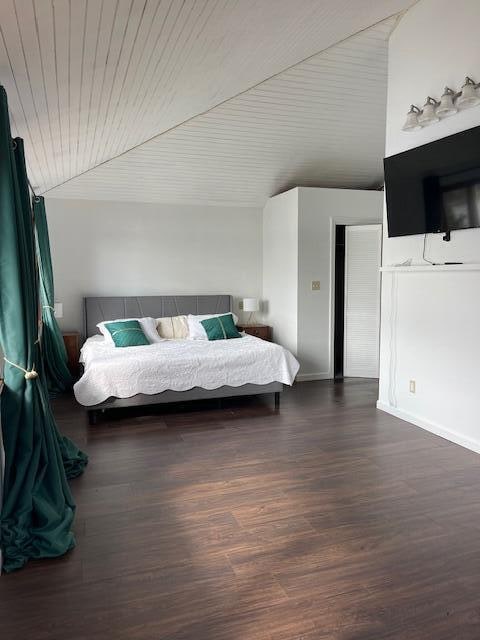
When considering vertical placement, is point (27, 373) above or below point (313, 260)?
below

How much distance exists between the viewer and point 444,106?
3.71m

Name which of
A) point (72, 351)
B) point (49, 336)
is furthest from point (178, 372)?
point (72, 351)

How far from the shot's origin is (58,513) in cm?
258

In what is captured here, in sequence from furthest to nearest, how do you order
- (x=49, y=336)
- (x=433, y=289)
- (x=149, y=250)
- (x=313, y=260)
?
(x=149, y=250)
(x=313, y=260)
(x=49, y=336)
(x=433, y=289)

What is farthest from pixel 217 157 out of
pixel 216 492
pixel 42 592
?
pixel 42 592

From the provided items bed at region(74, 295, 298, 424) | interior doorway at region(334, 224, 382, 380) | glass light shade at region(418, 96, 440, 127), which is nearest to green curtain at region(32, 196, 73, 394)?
bed at region(74, 295, 298, 424)

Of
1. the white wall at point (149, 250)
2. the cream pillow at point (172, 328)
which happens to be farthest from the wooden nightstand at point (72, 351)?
the cream pillow at point (172, 328)

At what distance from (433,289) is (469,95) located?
1506mm

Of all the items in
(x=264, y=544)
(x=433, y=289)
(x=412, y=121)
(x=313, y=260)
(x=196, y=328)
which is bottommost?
(x=264, y=544)

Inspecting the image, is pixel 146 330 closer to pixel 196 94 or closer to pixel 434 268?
pixel 196 94

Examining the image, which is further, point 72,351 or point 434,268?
point 72,351

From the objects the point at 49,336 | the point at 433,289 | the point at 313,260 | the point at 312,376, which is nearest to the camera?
the point at 433,289

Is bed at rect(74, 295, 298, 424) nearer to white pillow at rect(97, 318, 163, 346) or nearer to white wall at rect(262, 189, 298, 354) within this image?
white pillow at rect(97, 318, 163, 346)

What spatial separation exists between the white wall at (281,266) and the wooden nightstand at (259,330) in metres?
0.10
